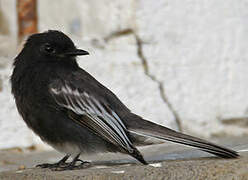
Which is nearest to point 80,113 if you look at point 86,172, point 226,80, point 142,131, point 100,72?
point 142,131

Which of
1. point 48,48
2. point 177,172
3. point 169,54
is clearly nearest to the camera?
point 177,172

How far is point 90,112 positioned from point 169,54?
236cm

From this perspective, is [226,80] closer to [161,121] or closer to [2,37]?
[161,121]

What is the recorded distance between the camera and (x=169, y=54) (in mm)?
7016

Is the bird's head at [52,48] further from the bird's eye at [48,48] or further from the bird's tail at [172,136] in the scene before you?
the bird's tail at [172,136]

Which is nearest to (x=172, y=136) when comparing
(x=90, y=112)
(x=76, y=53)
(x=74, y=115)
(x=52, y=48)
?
(x=90, y=112)

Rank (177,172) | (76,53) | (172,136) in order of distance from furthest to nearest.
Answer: (76,53), (172,136), (177,172)

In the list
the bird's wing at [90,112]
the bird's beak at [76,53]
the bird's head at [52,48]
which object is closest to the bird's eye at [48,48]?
the bird's head at [52,48]

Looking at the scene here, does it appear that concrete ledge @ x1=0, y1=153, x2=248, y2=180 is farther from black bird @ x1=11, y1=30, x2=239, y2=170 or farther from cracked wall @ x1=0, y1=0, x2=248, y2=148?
cracked wall @ x1=0, y1=0, x2=248, y2=148

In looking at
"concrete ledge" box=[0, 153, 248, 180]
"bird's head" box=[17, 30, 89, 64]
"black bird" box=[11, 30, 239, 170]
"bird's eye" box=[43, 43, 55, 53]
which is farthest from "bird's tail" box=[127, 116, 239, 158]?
"bird's eye" box=[43, 43, 55, 53]

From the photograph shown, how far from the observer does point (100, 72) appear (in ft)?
22.7

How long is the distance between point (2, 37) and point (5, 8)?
1.18ft

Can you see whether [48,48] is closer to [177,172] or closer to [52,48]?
[52,48]

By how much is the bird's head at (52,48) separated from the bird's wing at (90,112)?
0.37m
